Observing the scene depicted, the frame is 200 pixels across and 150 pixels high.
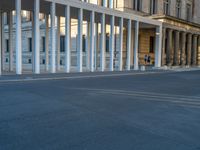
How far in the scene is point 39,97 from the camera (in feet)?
29.2

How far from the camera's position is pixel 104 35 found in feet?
76.4

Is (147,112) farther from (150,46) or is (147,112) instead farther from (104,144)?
(150,46)

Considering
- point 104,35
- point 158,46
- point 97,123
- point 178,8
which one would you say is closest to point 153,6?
point 178,8

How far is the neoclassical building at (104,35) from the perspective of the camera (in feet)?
67.7

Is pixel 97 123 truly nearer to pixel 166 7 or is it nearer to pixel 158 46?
pixel 158 46

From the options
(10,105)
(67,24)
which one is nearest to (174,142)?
(10,105)

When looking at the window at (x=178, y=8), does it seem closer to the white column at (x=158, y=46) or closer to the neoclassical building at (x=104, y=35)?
the neoclassical building at (x=104, y=35)

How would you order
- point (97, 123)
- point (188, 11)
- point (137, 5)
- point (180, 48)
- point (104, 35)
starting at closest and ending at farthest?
point (97, 123) → point (104, 35) → point (137, 5) → point (180, 48) → point (188, 11)

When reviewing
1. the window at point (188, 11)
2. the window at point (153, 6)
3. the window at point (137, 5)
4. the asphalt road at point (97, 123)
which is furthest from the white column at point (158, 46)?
the asphalt road at point (97, 123)

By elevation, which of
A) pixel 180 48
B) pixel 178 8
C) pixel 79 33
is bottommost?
pixel 180 48

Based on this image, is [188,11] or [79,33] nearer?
[79,33]

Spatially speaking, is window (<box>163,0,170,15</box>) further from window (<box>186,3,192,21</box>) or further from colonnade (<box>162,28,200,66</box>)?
window (<box>186,3,192,21</box>)

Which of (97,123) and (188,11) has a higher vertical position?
(188,11)

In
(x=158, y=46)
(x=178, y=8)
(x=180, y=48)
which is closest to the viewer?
(x=158, y=46)
